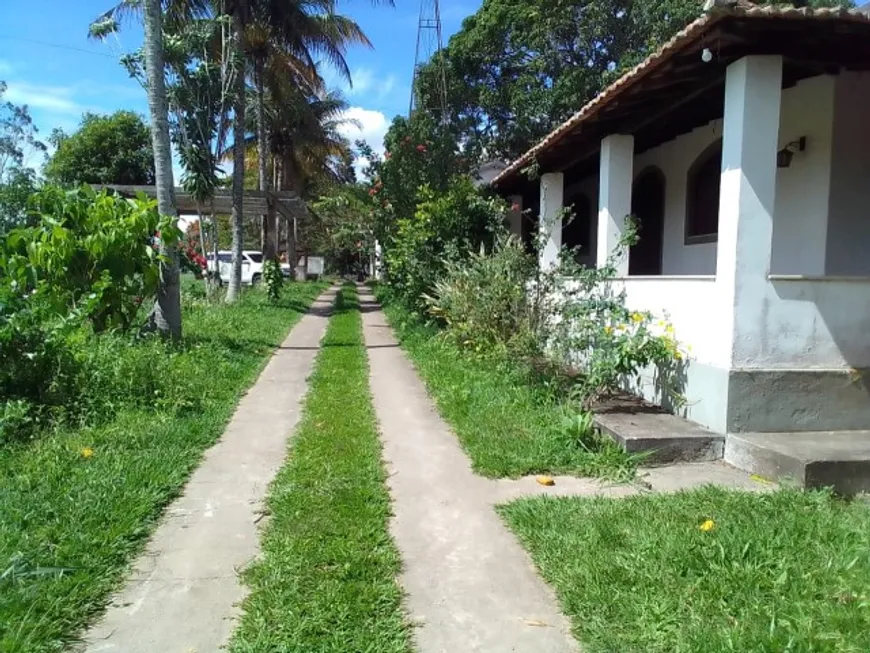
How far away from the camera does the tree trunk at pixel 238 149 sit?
16156 mm

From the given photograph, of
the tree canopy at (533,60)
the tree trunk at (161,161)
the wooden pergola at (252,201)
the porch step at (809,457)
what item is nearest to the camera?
the porch step at (809,457)

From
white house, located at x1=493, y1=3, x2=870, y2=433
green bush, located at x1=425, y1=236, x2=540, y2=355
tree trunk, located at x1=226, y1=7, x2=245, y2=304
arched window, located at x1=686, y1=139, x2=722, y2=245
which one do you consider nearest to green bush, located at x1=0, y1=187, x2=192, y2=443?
green bush, located at x1=425, y1=236, x2=540, y2=355

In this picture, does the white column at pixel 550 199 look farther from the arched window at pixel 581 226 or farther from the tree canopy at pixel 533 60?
the tree canopy at pixel 533 60

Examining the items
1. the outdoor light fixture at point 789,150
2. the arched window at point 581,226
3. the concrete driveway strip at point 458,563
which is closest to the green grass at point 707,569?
the concrete driveway strip at point 458,563

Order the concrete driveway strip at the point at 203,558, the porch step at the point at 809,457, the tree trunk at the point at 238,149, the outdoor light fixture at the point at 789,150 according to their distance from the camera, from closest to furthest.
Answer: the concrete driveway strip at the point at 203,558 < the porch step at the point at 809,457 < the outdoor light fixture at the point at 789,150 < the tree trunk at the point at 238,149

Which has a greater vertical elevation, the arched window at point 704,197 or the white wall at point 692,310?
the arched window at point 704,197

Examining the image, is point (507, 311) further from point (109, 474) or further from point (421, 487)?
point (109, 474)

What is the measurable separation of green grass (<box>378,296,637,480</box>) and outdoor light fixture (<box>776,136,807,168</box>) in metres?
3.31

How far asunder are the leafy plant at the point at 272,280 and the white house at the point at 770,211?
12301 mm

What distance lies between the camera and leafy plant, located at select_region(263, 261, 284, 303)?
18312 mm

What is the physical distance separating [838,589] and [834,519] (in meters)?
0.99

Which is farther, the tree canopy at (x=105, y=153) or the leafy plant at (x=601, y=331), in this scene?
the tree canopy at (x=105, y=153)

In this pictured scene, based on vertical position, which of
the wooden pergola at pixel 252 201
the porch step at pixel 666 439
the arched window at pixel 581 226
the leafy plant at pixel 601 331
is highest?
the wooden pergola at pixel 252 201

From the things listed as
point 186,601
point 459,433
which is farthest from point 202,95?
point 186,601
